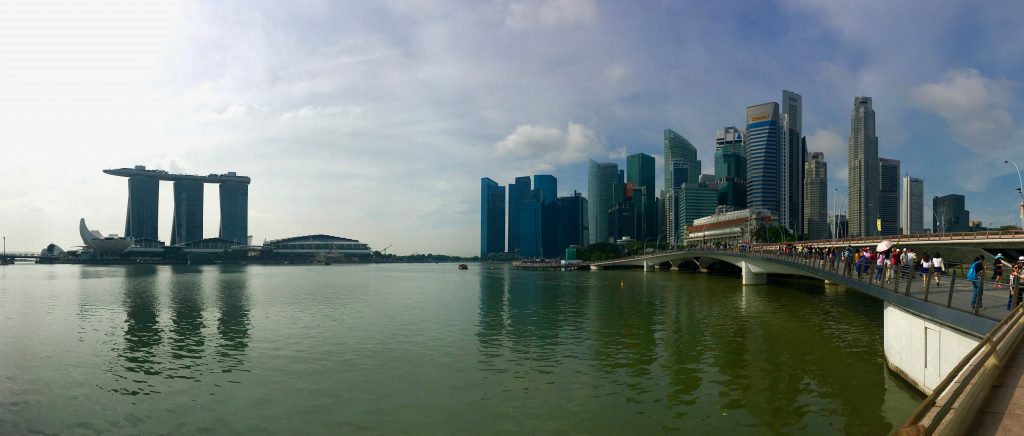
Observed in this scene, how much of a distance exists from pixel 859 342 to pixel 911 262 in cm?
489

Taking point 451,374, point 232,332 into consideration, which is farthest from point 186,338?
point 451,374

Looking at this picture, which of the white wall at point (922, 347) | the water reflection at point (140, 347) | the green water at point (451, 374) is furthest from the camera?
the water reflection at point (140, 347)

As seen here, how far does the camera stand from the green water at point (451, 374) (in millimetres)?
17312

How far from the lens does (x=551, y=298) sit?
64.3 metres

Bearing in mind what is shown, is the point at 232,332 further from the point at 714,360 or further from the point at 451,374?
the point at 714,360

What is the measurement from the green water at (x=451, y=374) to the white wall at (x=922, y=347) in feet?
2.35

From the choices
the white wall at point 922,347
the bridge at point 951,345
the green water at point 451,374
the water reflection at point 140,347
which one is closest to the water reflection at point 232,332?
the green water at point 451,374

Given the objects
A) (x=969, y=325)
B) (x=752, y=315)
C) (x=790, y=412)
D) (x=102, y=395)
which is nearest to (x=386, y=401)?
(x=102, y=395)

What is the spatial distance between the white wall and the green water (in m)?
0.72

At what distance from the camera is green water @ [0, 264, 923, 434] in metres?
17.3

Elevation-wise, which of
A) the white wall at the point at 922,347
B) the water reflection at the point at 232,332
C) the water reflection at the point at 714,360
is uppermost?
the white wall at the point at 922,347

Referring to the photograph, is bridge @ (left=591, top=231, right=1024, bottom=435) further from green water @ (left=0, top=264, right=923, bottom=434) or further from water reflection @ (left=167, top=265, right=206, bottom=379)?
water reflection @ (left=167, top=265, right=206, bottom=379)

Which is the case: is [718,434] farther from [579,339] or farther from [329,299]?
[329,299]

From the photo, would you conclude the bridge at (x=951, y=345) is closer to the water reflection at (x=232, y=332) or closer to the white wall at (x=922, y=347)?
the white wall at (x=922, y=347)
